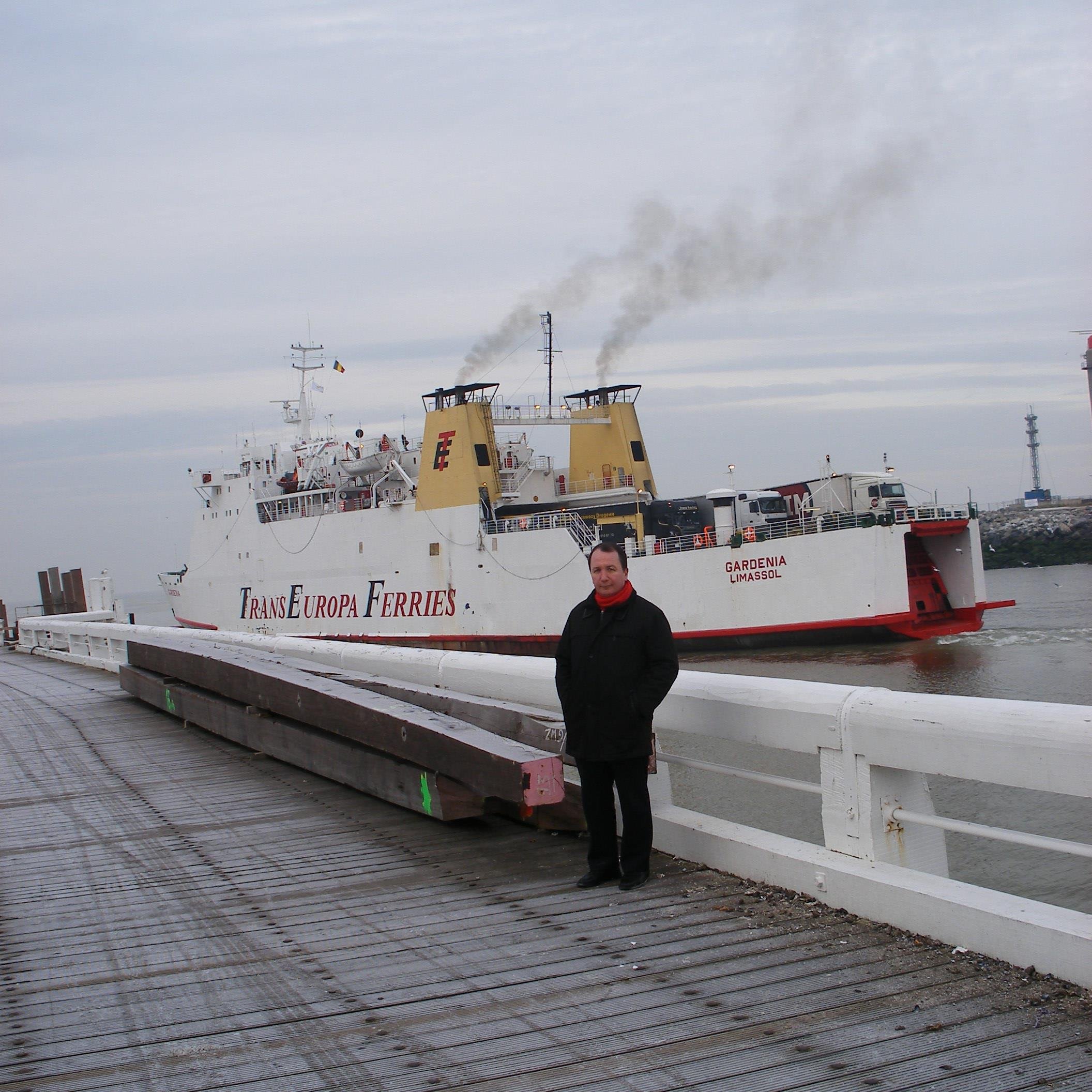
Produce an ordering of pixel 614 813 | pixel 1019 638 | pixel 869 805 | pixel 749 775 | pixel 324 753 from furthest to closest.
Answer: pixel 1019 638 → pixel 324 753 → pixel 614 813 → pixel 749 775 → pixel 869 805

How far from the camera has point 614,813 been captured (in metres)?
3.94

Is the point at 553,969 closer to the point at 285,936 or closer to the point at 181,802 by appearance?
the point at 285,936

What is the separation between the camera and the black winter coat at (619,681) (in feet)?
12.4

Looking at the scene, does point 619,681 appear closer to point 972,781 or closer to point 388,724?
point 388,724

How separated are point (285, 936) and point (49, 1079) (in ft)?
3.32

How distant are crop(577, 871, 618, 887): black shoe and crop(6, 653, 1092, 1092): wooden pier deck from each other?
0.31ft

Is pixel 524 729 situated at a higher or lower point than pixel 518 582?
higher

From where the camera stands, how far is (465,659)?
593 cm

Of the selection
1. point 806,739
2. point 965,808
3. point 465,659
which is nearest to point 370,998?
point 806,739

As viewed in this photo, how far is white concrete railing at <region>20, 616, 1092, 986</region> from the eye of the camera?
278 centimetres

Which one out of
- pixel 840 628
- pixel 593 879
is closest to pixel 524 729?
pixel 593 879

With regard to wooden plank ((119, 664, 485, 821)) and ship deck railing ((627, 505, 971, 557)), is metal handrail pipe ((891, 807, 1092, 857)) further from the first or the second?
ship deck railing ((627, 505, 971, 557))

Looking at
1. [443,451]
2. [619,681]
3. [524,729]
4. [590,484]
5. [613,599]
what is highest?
[443,451]

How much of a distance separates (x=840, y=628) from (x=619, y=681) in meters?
19.4
